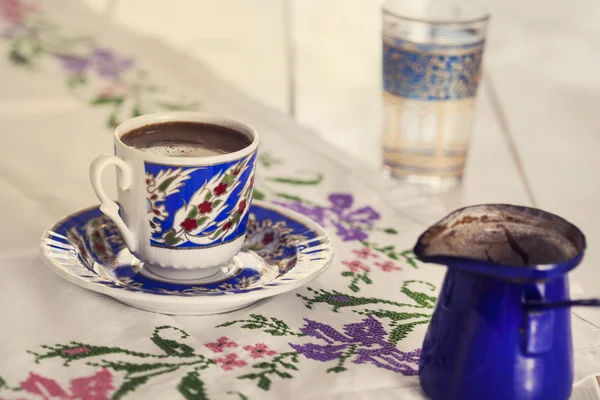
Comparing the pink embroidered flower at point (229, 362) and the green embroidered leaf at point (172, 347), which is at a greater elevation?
the green embroidered leaf at point (172, 347)

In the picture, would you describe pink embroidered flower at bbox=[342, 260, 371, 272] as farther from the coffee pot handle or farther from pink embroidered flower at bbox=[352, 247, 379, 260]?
the coffee pot handle

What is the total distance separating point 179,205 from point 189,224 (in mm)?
16

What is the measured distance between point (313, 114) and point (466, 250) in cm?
68

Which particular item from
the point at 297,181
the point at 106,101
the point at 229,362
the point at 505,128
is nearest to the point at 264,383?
the point at 229,362

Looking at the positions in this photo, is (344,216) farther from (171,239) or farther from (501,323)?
(501,323)

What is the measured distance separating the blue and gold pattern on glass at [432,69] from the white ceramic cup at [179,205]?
0.29 meters

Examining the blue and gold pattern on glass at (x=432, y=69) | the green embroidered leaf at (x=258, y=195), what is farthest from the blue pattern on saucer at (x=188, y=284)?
the blue and gold pattern on glass at (x=432, y=69)

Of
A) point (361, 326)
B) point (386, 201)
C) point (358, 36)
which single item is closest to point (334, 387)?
point (361, 326)

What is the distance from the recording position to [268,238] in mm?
659

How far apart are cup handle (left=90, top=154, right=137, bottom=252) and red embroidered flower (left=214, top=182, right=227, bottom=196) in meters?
0.06

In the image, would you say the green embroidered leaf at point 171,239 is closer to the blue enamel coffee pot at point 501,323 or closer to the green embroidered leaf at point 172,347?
the green embroidered leaf at point 172,347

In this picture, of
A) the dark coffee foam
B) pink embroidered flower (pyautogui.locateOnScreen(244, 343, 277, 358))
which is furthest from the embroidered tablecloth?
the dark coffee foam

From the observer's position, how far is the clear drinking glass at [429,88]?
2.76ft

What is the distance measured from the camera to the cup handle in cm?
56
